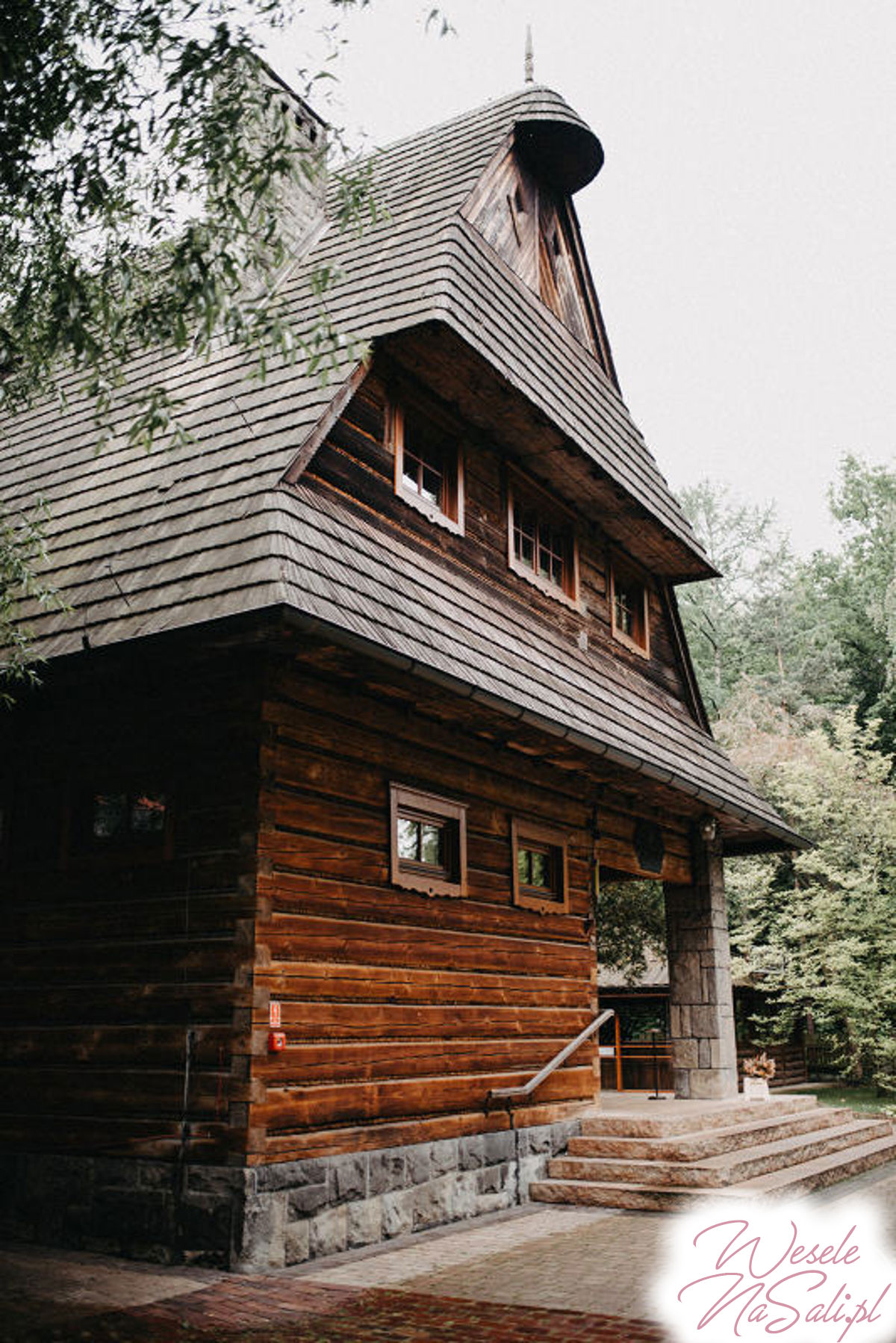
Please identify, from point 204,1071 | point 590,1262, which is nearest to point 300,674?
point 204,1071

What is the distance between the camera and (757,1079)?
12258 millimetres

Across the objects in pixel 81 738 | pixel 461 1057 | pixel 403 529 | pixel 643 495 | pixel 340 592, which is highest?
pixel 643 495

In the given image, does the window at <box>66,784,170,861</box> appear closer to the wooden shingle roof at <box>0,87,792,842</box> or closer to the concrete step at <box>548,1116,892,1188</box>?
the wooden shingle roof at <box>0,87,792,842</box>

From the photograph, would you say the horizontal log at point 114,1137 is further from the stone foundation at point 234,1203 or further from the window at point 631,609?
the window at point 631,609

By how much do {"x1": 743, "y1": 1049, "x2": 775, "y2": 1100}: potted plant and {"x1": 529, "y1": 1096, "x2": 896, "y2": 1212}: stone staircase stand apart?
0.89m

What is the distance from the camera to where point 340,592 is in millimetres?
6320

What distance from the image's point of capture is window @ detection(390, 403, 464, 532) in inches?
336

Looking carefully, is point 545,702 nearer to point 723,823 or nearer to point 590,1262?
point 590,1262

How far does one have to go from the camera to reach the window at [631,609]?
12.1 m

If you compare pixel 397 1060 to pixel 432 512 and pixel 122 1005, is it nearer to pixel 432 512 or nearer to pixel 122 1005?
pixel 122 1005

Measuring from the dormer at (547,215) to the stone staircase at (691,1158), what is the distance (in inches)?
308

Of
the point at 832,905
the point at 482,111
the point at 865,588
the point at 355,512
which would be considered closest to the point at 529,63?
the point at 482,111

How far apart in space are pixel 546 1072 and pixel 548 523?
196 inches

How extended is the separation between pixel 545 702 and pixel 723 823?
5.33m
